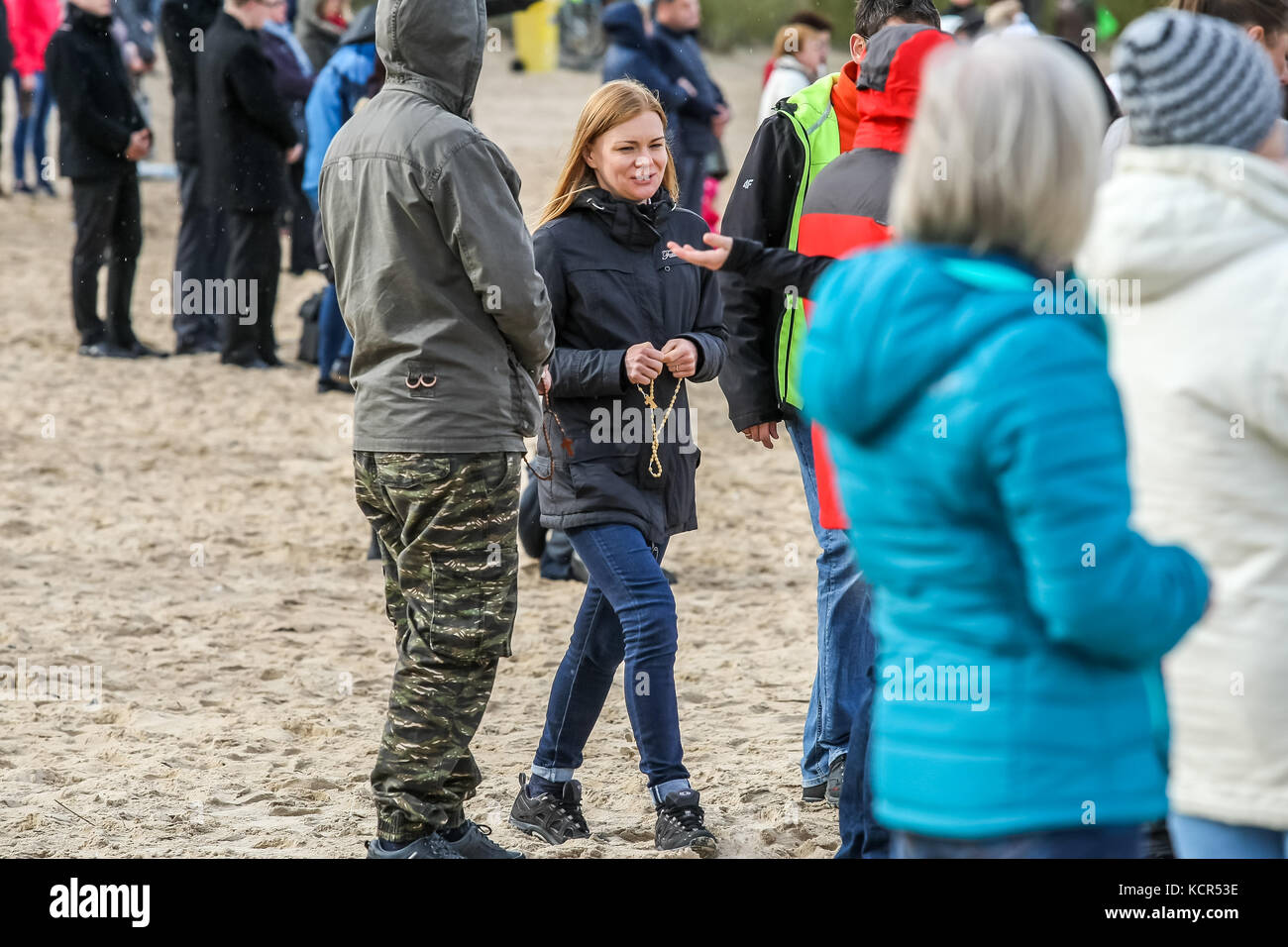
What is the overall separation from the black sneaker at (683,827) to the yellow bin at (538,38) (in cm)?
2016

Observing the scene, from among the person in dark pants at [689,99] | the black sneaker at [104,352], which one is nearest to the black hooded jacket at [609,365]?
the person in dark pants at [689,99]

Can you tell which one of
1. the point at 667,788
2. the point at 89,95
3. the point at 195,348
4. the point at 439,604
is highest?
the point at 89,95

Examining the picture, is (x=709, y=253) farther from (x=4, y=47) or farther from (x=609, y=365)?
(x=4, y=47)

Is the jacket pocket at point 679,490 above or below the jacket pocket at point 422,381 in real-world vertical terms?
below

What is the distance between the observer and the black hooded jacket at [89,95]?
9516 mm

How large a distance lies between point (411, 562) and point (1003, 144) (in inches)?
75.7

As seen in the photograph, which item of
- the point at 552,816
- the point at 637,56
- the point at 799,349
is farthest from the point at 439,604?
the point at 637,56

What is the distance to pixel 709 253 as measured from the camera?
9.47 feet

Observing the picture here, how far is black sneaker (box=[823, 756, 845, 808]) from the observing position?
3984 mm

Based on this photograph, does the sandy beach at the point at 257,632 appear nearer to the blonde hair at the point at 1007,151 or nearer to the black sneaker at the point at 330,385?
the black sneaker at the point at 330,385

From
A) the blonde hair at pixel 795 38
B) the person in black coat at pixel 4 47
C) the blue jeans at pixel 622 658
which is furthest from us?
the person in black coat at pixel 4 47

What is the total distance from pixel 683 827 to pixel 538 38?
68.8 ft

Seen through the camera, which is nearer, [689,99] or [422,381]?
[422,381]
